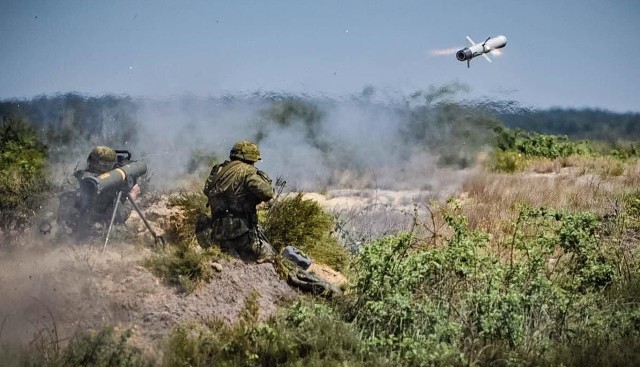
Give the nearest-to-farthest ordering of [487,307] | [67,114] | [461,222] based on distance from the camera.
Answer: [487,307] → [461,222] → [67,114]

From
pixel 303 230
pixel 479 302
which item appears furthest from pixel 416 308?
pixel 303 230

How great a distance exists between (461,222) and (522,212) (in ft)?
2.48

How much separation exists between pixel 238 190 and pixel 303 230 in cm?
191

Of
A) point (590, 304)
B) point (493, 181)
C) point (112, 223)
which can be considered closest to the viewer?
point (590, 304)

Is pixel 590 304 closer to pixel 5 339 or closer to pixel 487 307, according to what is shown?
pixel 487 307

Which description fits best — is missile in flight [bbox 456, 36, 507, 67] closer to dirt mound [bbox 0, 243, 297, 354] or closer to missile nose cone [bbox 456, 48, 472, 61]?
missile nose cone [bbox 456, 48, 472, 61]

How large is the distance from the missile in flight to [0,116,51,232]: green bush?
7696 mm

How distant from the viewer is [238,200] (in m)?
8.66

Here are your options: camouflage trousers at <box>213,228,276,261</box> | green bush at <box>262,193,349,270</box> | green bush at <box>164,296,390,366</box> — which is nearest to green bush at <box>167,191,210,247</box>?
green bush at <box>262,193,349,270</box>

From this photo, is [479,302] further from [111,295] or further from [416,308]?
[111,295]

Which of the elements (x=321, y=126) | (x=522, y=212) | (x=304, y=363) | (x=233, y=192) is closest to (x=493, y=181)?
(x=321, y=126)

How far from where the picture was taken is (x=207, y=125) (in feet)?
48.9

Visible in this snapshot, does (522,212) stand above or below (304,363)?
above

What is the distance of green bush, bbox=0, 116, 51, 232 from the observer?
1128 centimetres
